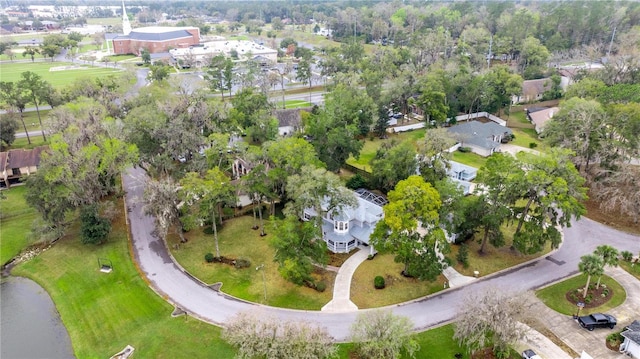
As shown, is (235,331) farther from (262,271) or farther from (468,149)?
(468,149)

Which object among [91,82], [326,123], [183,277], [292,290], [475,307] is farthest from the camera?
[91,82]

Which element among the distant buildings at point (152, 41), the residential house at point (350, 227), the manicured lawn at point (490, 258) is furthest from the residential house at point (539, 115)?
the distant buildings at point (152, 41)

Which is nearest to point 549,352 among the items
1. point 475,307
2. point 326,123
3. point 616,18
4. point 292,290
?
point 475,307

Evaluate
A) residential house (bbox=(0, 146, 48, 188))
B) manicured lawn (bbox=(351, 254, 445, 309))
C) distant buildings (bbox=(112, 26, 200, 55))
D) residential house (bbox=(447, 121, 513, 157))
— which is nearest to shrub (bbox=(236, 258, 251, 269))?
manicured lawn (bbox=(351, 254, 445, 309))

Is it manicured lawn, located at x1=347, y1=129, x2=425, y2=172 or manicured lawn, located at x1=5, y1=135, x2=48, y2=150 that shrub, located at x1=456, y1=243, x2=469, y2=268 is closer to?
manicured lawn, located at x1=347, y1=129, x2=425, y2=172

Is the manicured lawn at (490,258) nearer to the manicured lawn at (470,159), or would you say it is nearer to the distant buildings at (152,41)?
the manicured lawn at (470,159)

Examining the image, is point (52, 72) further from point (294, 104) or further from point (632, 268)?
point (632, 268)
